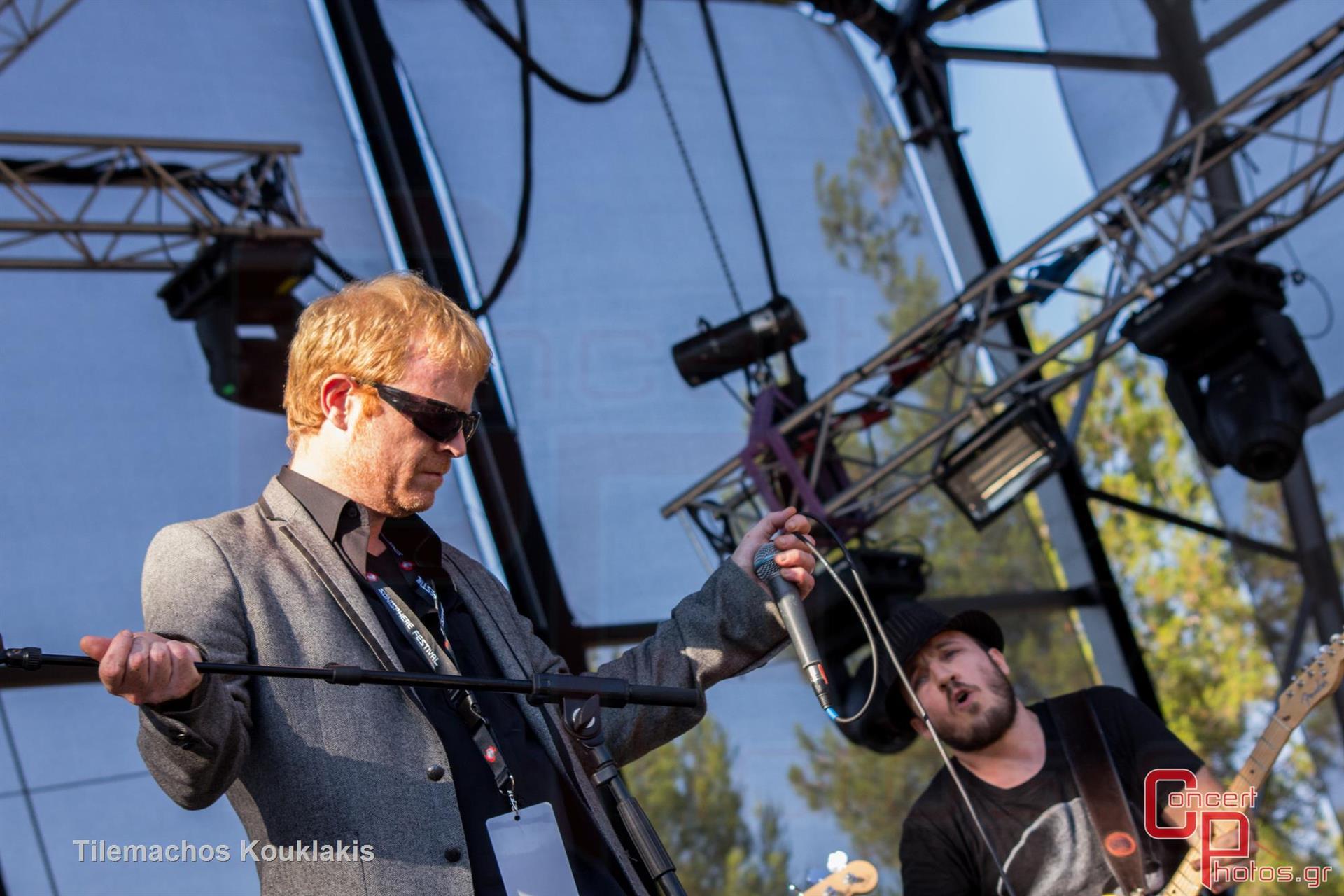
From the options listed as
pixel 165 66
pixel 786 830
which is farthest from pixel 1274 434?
pixel 165 66

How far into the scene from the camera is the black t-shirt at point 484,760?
4.66 feet

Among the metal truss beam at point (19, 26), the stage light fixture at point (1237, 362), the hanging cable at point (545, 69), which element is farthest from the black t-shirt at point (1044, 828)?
the metal truss beam at point (19, 26)

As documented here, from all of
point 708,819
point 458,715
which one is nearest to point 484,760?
point 458,715

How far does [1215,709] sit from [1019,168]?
233 cm

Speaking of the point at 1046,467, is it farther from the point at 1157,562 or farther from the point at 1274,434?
the point at 1157,562

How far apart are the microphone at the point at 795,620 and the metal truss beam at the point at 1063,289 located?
2746 mm

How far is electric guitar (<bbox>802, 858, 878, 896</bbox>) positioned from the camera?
2.35 metres

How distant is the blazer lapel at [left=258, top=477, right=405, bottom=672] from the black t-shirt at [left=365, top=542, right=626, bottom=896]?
0.08 ft

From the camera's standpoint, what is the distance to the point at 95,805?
3141 mm

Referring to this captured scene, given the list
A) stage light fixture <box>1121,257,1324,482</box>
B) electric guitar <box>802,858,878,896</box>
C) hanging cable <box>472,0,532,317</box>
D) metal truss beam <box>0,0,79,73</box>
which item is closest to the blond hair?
electric guitar <box>802,858,878,896</box>

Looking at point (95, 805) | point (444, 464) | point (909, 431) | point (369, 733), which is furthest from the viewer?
point (909, 431)

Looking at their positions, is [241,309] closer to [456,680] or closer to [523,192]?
[523,192]

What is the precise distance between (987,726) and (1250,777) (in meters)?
0.51

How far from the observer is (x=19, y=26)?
3621 millimetres
